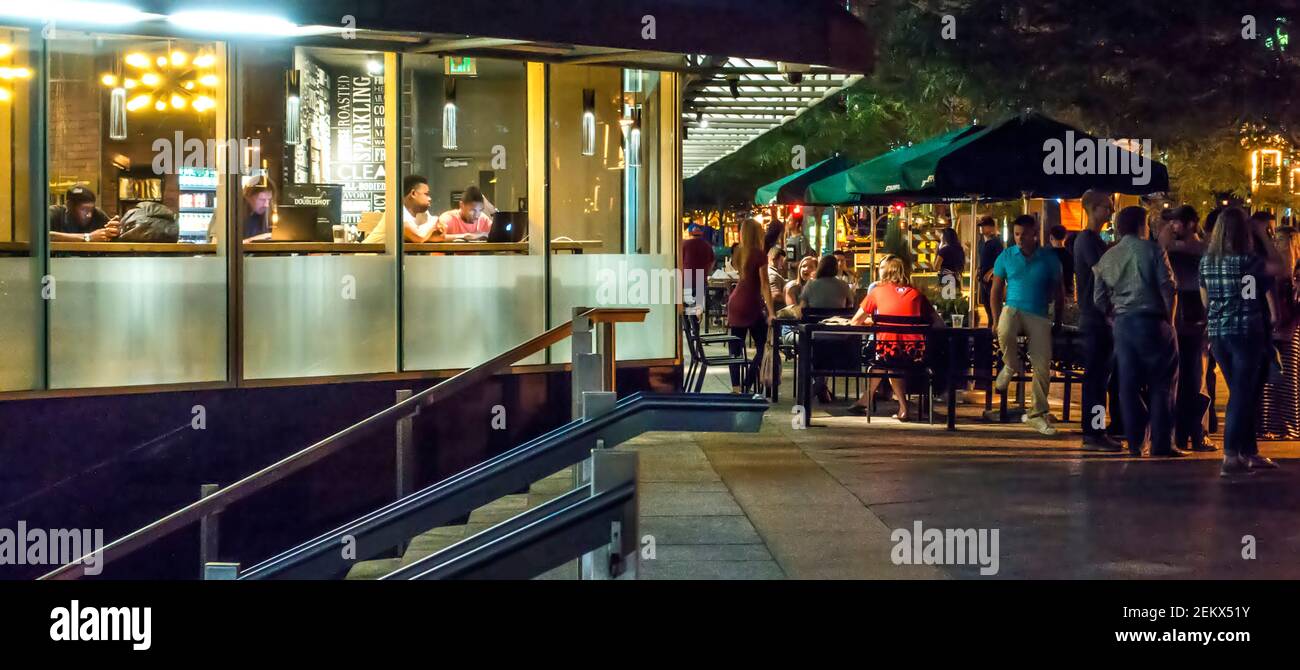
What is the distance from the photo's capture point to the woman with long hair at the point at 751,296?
15.8m

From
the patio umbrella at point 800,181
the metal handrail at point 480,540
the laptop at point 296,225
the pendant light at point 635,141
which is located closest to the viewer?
the metal handrail at point 480,540

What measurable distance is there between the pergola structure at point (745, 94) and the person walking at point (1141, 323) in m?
2.51

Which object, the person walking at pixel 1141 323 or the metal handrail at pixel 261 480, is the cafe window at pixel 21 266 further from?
the person walking at pixel 1141 323

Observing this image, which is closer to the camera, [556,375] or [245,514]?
[245,514]

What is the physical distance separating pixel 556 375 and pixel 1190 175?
22.6 m

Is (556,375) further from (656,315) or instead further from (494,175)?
(494,175)

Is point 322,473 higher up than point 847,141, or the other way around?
point 847,141

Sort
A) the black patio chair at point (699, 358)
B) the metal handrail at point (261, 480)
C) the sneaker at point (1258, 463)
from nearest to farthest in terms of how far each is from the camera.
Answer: the metal handrail at point (261, 480) < the sneaker at point (1258, 463) < the black patio chair at point (699, 358)

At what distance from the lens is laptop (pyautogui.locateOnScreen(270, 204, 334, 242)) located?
38.2 feet

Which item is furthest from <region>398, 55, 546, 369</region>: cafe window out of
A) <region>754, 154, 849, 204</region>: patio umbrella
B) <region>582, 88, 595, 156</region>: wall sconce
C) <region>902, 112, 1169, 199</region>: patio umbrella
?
<region>754, 154, 849, 204</region>: patio umbrella

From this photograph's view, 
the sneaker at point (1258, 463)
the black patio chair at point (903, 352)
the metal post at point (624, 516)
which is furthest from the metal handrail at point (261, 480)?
the black patio chair at point (903, 352)
